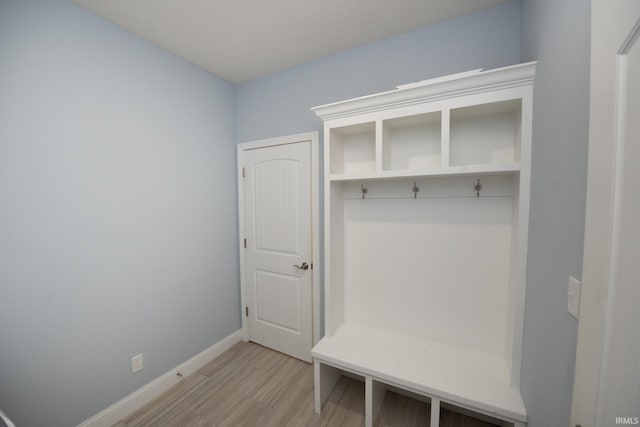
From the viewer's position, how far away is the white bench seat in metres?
1.20

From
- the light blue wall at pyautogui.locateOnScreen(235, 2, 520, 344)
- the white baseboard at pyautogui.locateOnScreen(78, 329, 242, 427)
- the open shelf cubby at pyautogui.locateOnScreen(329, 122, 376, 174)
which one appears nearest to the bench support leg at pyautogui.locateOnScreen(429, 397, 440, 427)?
the light blue wall at pyautogui.locateOnScreen(235, 2, 520, 344)

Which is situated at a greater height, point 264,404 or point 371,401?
point 371,401

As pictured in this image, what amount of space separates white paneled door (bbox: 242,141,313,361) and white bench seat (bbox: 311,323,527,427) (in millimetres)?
564

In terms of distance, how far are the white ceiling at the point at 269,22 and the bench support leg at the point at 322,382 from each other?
2.34 metres

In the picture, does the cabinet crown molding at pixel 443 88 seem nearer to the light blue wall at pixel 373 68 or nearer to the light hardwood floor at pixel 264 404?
the light blue wall at pixel 373 68

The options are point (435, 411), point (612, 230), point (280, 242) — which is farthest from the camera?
point (280, 242)

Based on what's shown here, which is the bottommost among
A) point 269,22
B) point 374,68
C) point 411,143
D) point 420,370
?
point 420,370

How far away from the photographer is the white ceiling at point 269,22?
57.4 inches

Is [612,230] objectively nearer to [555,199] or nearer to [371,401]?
[555,199]

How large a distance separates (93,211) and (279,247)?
1380mm

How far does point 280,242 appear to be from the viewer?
91.0 inches

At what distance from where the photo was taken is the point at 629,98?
1.69ft

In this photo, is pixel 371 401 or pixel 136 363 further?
pixel 136 363

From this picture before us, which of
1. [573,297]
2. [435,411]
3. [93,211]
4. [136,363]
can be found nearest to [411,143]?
[573,297]
